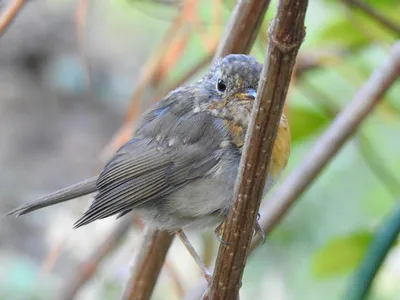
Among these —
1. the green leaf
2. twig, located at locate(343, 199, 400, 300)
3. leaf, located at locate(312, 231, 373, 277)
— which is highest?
the green leaf

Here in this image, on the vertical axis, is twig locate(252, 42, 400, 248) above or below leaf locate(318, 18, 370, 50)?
below

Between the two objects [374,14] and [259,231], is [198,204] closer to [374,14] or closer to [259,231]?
[259,231]

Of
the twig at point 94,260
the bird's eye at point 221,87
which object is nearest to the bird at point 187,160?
the bird's eye at point 221,87

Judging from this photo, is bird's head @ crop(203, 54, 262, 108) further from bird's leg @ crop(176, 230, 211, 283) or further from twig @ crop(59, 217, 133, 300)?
twig @ crop(59, 217, 133, 300)

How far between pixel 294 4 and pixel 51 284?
4289mm

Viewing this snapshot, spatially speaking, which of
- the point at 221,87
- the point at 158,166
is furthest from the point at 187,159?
the point at 221,87

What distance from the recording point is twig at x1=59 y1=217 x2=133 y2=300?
7.80ft

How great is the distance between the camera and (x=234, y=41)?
1898 mm

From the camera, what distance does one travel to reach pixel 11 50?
7410 mm

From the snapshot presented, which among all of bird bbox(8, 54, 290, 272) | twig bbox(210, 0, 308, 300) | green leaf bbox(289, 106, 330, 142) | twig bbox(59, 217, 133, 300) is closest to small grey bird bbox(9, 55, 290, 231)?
bird bbox(8, 54, 290, 272)

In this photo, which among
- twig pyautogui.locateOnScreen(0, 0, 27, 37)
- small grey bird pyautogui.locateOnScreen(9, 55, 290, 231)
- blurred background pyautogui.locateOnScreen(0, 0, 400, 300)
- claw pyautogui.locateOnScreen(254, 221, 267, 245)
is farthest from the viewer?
blurred background pyautogui.locateOnScreen(0, 0, 400, 300)

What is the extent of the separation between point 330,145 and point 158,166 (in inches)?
20.7

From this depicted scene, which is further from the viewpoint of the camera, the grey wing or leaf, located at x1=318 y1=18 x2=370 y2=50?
leaf, located at x1=318 y1=18 x2=370 y2=50

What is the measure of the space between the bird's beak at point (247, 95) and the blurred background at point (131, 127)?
30cm
